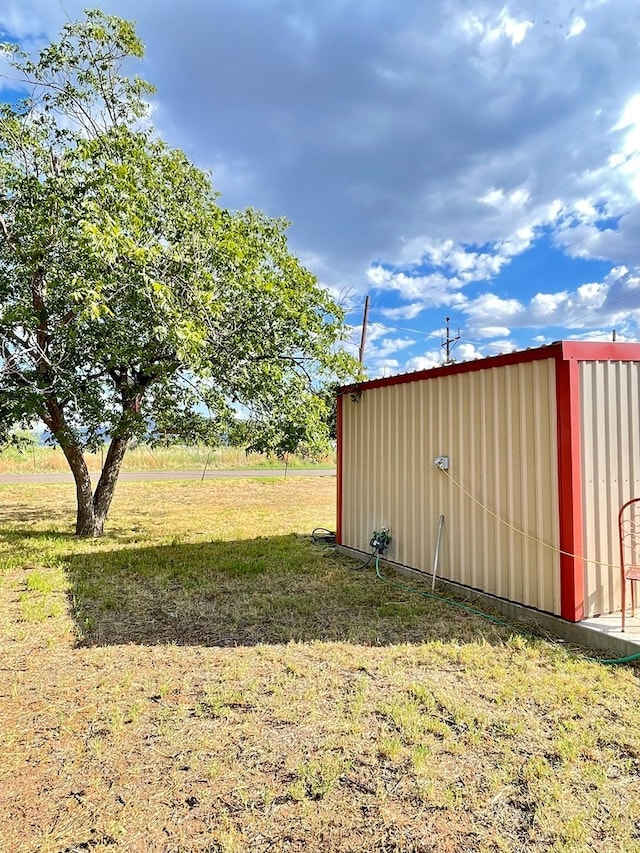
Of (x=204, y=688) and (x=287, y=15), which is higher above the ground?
(x=287, y=15)

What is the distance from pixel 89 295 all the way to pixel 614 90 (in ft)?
28.3

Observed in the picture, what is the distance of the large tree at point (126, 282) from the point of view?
481 centimetres

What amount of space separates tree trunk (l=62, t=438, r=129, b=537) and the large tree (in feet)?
1.07

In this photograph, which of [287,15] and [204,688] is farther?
[287,15]

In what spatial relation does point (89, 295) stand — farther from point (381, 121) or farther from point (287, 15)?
point (381, 121)

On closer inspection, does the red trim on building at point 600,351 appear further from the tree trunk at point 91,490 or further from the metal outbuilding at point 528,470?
the tree trunk at point 91,490

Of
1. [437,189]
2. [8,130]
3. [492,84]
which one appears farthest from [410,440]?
[437,189]

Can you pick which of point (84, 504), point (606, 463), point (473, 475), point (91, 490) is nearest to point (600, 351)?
point (606, 463)

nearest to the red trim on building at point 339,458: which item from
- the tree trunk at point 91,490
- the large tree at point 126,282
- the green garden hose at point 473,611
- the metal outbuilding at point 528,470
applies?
the large tree at point 126,282

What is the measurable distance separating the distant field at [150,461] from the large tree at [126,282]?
39.5 feet

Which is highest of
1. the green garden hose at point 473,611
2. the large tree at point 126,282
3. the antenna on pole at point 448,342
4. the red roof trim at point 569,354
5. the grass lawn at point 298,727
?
the antenna on pole at point 448,342

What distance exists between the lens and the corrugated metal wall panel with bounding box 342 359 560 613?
367cm

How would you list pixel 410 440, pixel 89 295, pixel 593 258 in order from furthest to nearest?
1. pixel 593 258
2. pixel 410 440
3. pixel 89 295

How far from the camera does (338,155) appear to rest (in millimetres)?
10102
